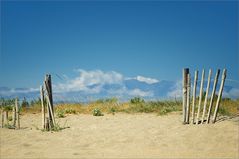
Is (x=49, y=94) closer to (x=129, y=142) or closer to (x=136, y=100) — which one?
(x=129, y=142)

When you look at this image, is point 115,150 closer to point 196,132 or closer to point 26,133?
point 196,132

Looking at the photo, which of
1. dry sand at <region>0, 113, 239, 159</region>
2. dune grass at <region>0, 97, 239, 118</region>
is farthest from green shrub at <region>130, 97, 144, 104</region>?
dry sand at <region>0, 113, 239, 159</region>

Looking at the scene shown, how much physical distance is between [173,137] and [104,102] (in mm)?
12457

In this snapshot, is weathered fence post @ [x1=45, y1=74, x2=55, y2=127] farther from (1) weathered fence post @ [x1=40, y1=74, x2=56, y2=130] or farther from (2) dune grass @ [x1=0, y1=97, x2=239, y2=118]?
(2) dune grass @ [x1=0, y1=97, x2=239, y2=118]

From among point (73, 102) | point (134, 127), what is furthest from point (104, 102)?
point (134, 127)

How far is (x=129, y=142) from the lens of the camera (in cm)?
942

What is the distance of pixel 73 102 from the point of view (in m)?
21.3

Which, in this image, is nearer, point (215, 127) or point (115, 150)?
point (115, 150)

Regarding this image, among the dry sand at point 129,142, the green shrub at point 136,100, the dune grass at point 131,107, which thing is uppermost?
the green shrub at point 136,100

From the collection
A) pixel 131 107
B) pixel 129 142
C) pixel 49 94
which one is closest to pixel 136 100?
pixel 131 107

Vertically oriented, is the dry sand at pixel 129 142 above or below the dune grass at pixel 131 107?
below

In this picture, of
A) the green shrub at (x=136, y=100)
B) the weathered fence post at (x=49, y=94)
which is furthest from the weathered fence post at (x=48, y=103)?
the green shrub at (x=136, y=100)

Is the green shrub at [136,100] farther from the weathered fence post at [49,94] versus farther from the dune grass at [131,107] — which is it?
the weathered fence post at [49,94]

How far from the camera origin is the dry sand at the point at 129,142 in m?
8.19
